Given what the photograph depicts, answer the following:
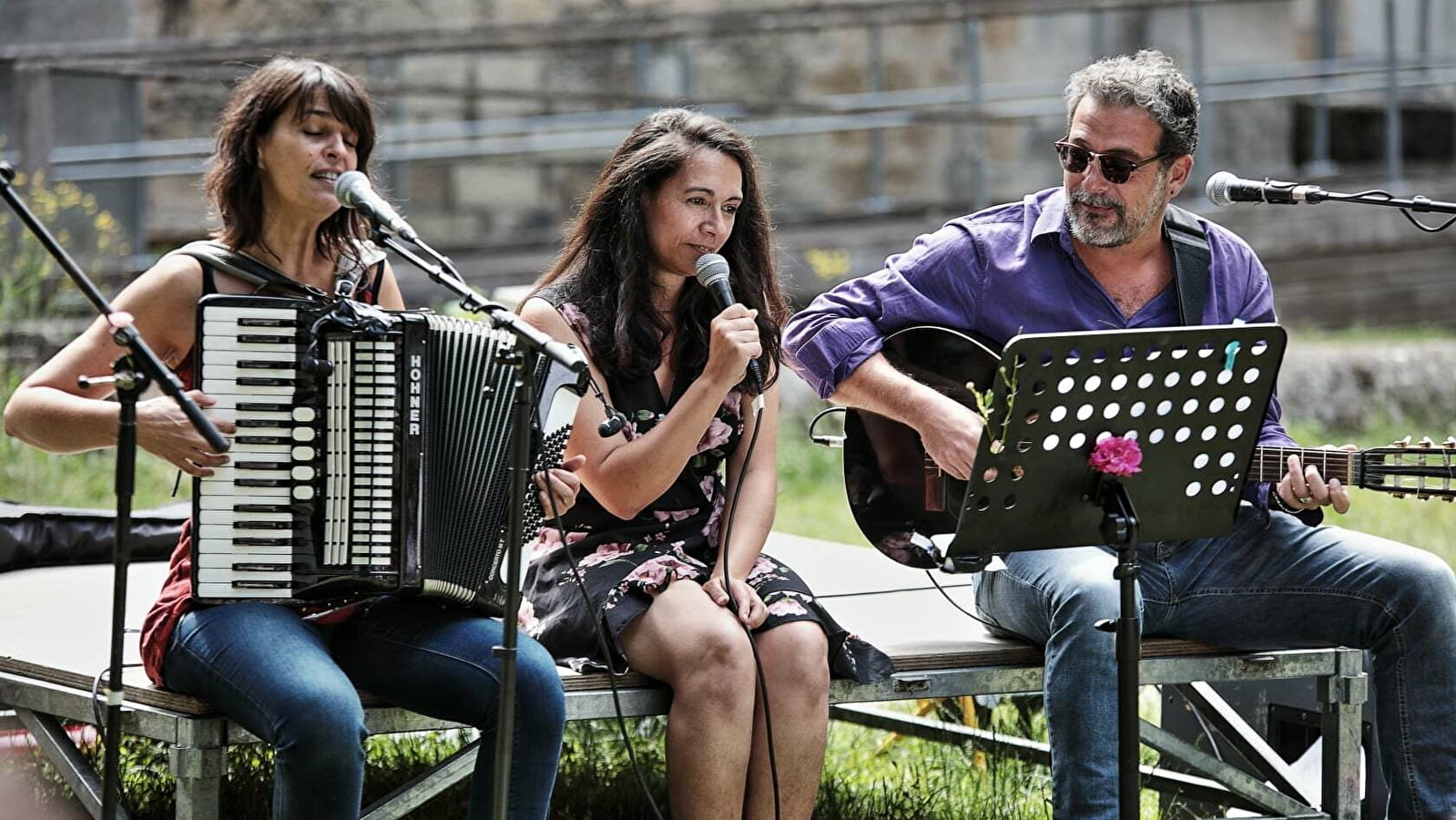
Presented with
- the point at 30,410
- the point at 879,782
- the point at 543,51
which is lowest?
the point at 879,782

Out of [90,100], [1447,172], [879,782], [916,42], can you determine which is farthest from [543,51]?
[879,782]

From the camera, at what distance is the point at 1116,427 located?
3.12 meters

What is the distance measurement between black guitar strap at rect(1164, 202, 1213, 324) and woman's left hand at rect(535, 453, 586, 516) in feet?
4.67

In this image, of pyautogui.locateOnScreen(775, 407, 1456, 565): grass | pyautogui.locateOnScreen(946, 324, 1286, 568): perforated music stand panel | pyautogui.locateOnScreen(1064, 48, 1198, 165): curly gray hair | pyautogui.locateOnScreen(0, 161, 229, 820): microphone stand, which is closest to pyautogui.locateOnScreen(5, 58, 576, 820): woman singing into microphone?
pyautogui.locateOnScreen(0, 161, 229, 820): microphone stand

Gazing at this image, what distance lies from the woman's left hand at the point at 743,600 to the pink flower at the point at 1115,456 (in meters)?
0.75

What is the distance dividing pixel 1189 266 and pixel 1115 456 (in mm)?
988

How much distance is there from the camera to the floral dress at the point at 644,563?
3.52 meters

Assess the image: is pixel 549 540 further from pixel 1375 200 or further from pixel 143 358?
pixel 1375 200

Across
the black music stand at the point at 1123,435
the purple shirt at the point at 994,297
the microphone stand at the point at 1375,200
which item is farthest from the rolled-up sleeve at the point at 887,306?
the black music stand at the point at 1123,435

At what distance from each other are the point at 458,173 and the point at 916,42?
114 inches

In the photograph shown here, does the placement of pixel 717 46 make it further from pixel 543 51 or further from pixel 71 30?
pixel 71 30

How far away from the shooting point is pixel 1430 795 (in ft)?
11.9

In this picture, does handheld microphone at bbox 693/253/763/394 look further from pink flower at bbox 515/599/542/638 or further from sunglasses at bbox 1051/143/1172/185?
sunglasses at bbox 1051/143/1172/185

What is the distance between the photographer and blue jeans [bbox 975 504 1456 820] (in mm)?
3484
